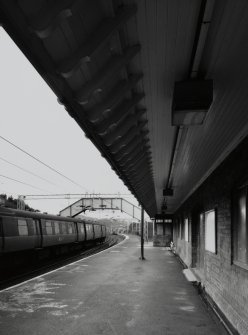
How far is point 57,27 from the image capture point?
2127 mm

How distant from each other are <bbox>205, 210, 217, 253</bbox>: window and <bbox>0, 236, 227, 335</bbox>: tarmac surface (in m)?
1.28

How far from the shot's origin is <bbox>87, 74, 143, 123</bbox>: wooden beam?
10.9 ft

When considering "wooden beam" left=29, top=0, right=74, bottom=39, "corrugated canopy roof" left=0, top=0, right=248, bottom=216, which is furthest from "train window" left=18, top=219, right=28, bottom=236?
"wooden beam" left=29, top=0, right=74, bottom=39

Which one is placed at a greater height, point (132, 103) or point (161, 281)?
point (132, 103)

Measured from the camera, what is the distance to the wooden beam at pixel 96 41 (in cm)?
234

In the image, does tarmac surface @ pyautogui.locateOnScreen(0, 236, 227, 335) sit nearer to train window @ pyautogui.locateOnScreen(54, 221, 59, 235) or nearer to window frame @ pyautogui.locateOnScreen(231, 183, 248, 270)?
window frame @ pyautogui.locateOnScreen(231, 183, 248, 270)

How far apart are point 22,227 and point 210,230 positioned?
8.92m

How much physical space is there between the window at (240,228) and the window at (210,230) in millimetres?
1827

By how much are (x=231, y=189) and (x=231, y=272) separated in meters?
1.40

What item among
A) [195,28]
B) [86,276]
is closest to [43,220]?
[86,276]

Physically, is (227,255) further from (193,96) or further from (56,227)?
(56,227)

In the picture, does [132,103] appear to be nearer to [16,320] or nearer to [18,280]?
[16,320]

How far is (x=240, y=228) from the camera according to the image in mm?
5910

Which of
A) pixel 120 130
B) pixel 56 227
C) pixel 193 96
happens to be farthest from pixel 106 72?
pixel 56 227
